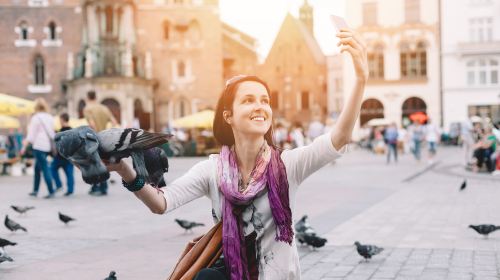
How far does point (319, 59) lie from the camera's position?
7762 centimetres

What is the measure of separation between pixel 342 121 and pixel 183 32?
4873cm

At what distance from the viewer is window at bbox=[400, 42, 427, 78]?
56.0 m

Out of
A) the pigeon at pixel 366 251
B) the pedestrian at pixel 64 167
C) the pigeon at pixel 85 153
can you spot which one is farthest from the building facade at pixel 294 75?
the pigeon at pixel 85 153

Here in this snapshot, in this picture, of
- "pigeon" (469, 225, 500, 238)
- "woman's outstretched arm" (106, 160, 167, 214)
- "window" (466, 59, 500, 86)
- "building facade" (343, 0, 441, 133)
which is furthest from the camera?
"building facade" (343, 0, 441, 133)

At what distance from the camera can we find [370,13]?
186ft

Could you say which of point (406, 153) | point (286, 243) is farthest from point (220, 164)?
point (406, 153)

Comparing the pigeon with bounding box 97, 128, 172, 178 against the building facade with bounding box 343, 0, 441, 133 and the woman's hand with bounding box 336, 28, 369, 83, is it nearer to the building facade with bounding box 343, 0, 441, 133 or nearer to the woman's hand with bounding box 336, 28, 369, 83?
the woman's hand with bounding box 336, 28, 369, 83

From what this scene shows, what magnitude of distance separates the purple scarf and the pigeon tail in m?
0.46

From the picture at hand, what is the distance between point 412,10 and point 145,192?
Result: 182ft

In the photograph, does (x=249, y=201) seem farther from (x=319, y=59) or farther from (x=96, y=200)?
(x=319, y=59)

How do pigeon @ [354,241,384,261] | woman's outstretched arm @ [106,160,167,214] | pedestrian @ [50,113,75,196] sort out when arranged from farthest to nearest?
pedestrian @ [50,113,75,196] < pigeon @ [354,241,384,261] < woman's outstretched arm @ [106,160,167,214]

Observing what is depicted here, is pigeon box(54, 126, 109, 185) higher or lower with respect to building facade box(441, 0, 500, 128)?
lower

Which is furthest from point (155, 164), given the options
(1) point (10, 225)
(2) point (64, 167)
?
(2) point (64, 167)

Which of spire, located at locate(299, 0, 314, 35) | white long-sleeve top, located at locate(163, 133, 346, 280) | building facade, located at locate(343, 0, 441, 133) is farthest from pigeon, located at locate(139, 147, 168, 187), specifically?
spire, located at locate(299, 0, 314, 35)
